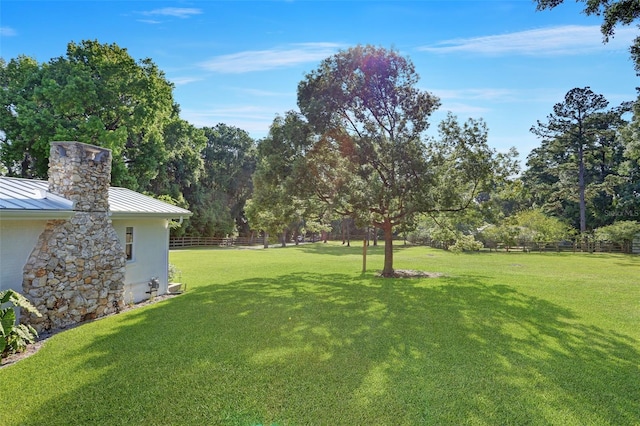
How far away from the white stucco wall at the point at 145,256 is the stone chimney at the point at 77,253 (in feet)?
3.29

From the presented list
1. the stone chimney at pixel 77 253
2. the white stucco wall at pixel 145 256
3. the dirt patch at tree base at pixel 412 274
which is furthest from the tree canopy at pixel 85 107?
the dirt patch at tree base at pixel 412 274

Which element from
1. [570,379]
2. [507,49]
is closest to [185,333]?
[570,379]

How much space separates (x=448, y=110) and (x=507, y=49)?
3289 millimetres

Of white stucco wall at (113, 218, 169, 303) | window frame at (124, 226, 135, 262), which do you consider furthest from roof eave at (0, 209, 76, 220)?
window frame at (124, 226, 135, 262)

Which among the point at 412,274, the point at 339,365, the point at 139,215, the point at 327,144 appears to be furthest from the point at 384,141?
the point at 339,365

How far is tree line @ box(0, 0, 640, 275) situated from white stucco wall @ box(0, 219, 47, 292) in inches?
311

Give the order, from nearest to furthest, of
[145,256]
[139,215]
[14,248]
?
[14,248]
[139,215]
[145,256]

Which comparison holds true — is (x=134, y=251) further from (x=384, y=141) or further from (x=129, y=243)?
(x=384, y=141)

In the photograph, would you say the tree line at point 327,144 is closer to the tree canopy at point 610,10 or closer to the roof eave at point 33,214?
the tree canopy at point 610,10

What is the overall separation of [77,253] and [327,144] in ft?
30.0

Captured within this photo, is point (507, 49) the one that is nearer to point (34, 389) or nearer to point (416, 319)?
point (416, 319)

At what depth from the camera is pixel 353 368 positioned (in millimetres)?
4875

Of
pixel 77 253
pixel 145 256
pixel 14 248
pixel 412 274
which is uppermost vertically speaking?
pixel 14 248

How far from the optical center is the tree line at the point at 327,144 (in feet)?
42.5
